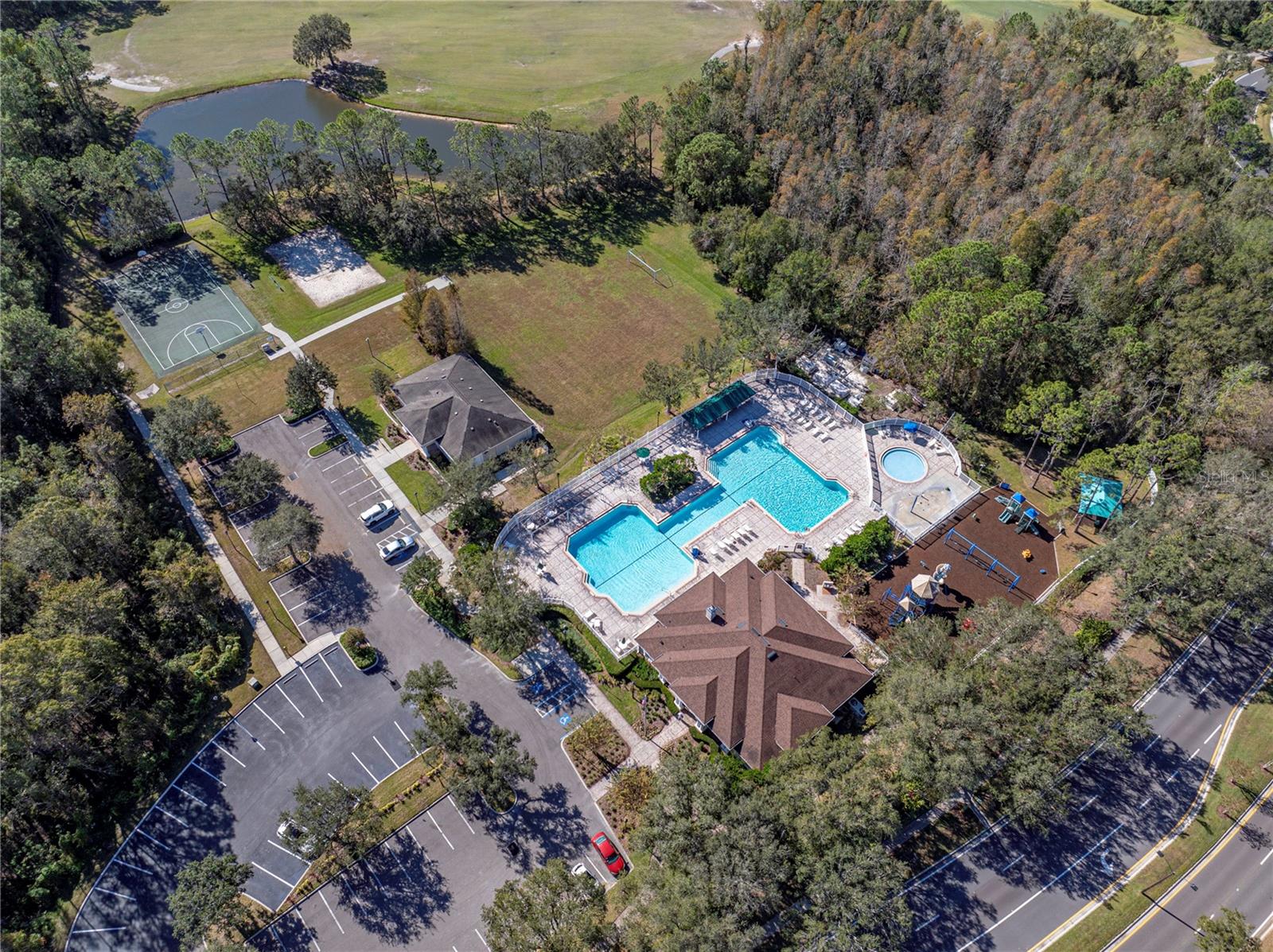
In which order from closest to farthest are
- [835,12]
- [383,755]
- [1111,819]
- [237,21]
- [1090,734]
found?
[1090,734] → [1111,819] → [383,755] → [835,12] → [237,21]

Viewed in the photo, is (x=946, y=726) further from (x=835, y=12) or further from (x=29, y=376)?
(x=835, y=12)

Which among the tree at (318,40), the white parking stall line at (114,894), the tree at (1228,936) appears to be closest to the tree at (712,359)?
the tree at (1228,936)

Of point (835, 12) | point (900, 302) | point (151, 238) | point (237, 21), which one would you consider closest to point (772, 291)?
point (900, 302)

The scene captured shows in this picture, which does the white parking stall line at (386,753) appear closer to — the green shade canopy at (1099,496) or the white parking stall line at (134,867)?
the white parking stall line at (134,867)

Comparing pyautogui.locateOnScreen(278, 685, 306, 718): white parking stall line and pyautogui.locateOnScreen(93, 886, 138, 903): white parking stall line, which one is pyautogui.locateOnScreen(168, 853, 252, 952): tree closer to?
pyautogui.locateOnScreen(93, 886, 138, 903): white parking stall line

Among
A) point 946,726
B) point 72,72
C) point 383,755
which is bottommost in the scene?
point 383,755

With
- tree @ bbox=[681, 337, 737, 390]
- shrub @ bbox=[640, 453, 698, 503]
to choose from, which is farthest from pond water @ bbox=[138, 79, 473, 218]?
shrub @ bbox=[640, 453, 698, 503]
